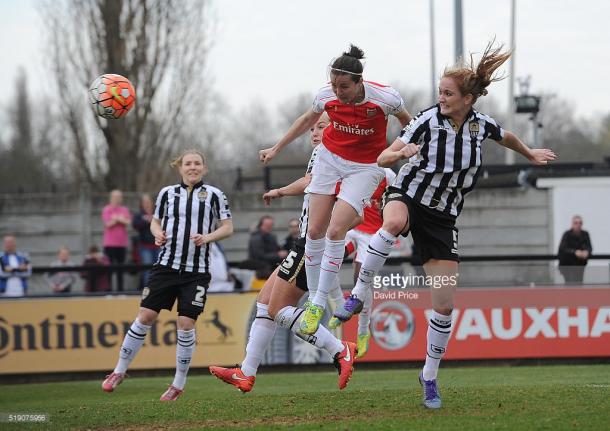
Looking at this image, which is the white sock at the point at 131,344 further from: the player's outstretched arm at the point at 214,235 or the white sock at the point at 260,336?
the white sock at the point at 260,336

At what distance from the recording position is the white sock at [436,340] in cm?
932

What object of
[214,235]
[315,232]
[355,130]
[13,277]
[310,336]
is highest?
[355,130]

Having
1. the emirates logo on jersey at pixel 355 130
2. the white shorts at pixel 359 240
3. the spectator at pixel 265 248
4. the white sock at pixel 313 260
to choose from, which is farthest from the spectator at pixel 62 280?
the emirates logo on jersey at pixel 355 130

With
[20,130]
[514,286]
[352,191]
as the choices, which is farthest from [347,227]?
[20,130]

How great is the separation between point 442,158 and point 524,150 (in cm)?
94

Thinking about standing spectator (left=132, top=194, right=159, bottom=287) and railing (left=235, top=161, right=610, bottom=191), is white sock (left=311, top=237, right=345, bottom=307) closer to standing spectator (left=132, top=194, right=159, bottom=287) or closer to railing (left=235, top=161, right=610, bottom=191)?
standing spectator (left=132, top=194, right=159, bottom=287)

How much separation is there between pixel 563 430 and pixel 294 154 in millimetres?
52663

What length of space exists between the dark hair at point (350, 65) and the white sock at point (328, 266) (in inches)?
58.5

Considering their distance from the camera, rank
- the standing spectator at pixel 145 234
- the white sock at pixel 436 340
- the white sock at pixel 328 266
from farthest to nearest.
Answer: the standing spectator at pixel 145 234 → the white sock at pixel 328 266 → the white sock at pixel 436 340

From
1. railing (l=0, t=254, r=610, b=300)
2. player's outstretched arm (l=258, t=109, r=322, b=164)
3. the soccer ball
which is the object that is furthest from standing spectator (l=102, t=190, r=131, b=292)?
player's outstretched arm (l=258, t=109, r=322, b=164)

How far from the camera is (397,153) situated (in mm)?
8609

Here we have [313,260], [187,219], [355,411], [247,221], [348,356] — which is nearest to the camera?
[355,411]

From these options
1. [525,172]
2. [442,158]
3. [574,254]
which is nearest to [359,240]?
[442,158]

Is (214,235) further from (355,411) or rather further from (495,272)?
(495,272)
